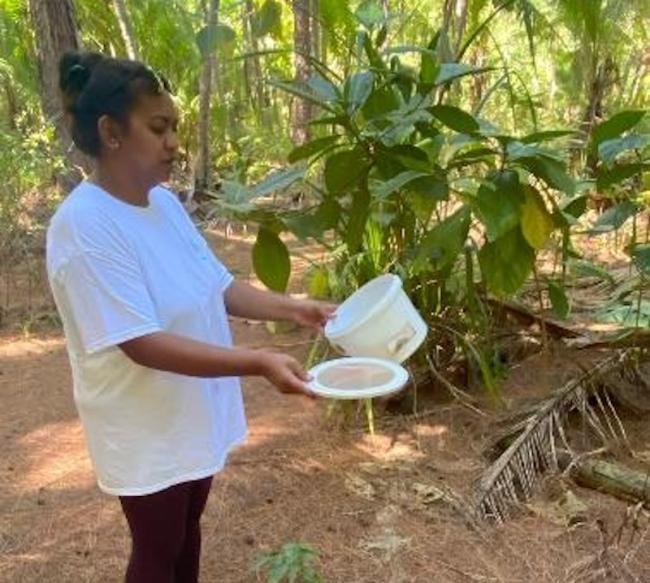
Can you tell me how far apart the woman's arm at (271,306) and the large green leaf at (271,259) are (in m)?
0.94

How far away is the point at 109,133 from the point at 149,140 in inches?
2.6

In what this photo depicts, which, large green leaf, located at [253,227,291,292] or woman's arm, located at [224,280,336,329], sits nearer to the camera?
woman's arm, located at [224,280,336,329]

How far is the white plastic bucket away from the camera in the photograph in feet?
5.16

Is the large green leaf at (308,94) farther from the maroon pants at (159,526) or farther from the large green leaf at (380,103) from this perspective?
the maroon pants at (159,526)

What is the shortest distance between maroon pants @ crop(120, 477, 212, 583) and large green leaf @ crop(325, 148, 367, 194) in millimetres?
1073

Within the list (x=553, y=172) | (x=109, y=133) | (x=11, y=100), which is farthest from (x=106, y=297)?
(x=11, y=100)

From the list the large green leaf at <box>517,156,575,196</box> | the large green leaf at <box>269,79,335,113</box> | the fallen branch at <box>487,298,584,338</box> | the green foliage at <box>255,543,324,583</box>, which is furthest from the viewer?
the fallen branch at <box>487,298,584,338</box>

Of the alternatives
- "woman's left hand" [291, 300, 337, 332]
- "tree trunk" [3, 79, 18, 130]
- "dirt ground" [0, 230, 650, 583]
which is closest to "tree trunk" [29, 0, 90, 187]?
"dirt ground" [0, 230, 650, 583]

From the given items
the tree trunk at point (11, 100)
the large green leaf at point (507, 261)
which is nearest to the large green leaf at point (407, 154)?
the large green leaf at point (507, 261)

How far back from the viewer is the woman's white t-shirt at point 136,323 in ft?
4.30

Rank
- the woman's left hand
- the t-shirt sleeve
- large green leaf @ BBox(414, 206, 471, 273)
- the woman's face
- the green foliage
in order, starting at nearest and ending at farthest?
the t-shirt sleeve → the woman's face → the woman's left hand → the green foliage → large green leaf @ BBox(414, 206, 471, 273)

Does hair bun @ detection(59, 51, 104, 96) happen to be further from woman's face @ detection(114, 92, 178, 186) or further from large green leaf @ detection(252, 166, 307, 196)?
large green leaf @ detection(252, 166, 307, 196)

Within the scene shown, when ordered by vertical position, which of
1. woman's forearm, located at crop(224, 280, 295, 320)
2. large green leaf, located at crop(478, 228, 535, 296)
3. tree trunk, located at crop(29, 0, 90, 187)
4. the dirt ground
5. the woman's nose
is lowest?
the dirt ground

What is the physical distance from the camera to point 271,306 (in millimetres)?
1702
